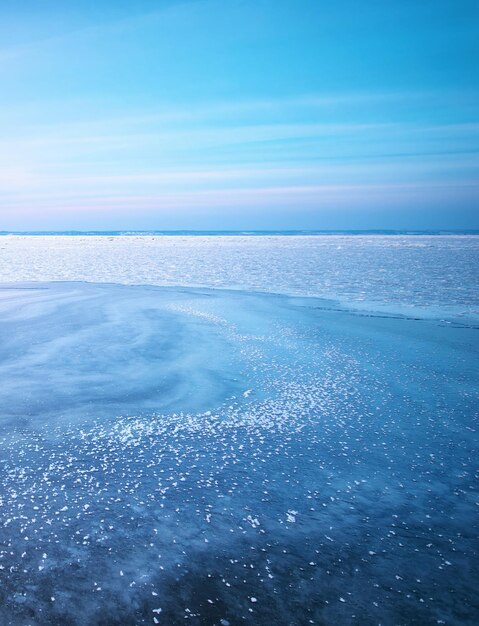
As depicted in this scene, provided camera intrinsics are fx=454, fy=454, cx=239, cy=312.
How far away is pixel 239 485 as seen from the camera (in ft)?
10.8

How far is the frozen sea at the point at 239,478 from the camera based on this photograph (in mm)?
2279

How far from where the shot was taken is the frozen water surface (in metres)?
2.27

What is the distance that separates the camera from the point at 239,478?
3.40 m

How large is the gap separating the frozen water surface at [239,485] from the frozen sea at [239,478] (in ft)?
0.04

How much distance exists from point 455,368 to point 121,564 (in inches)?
198

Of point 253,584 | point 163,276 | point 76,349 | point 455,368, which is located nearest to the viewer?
point 253,584

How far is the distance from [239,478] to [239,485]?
10 centimetres

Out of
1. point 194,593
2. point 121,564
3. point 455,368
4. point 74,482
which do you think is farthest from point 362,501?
point 455,368

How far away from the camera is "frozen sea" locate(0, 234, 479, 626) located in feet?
7.48

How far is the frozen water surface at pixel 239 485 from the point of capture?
7.46 feet

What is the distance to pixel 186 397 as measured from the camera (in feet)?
16.6

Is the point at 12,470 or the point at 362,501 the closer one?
the point at 362,501

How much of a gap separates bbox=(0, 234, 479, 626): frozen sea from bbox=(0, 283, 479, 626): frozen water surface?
0.01 meters

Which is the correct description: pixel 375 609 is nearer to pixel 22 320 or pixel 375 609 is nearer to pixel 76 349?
pixel 76 349
